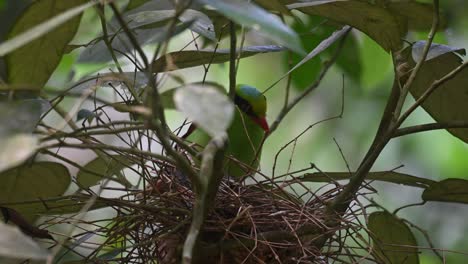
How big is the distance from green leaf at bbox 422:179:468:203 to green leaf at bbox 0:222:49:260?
24.7 inches

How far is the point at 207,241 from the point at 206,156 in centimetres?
34

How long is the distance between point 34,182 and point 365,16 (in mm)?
487

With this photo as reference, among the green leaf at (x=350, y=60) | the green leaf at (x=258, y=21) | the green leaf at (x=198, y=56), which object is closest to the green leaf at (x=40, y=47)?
the green leaf at (x=198, y=56)

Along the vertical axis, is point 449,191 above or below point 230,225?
above

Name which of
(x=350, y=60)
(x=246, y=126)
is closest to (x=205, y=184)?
(x=246, y=126)

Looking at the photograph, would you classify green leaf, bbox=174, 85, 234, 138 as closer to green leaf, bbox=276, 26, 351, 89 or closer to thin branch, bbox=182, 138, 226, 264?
thin branch, bbox=182, 138, 226, 264

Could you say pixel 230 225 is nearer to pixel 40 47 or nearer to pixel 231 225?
pixel 231 225

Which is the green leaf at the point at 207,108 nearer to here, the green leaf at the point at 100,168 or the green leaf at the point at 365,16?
the green leaf at the point at 365,16

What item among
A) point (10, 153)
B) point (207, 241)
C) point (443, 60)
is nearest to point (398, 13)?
point (443, 60)

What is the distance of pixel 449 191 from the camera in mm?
975

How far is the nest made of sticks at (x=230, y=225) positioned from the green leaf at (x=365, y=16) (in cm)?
21

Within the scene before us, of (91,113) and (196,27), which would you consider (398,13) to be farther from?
(91,113)

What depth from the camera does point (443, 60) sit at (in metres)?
0.96

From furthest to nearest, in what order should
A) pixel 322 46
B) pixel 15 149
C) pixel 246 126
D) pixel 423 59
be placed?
1. pixel 246 126
2. pixel 322 46
3. pixel 423 59
4. pixel 15 149
